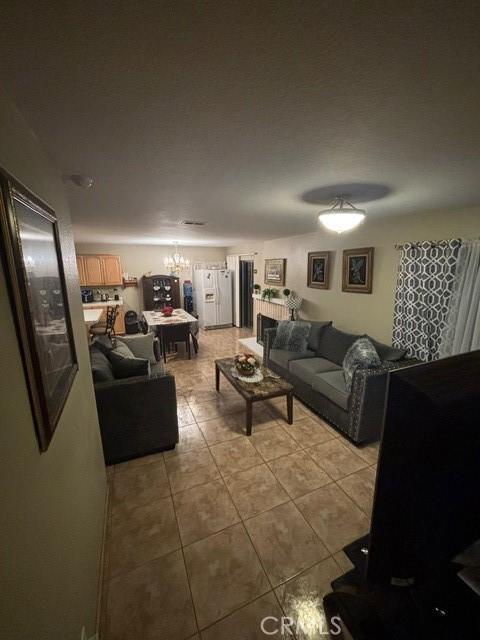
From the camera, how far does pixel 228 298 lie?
6961 millimetres

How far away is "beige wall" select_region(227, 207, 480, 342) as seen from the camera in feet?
8.51

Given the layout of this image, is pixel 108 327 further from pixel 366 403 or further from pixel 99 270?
pixel 366 403

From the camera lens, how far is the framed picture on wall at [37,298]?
2.39ft

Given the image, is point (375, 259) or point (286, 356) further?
point (286, 356)

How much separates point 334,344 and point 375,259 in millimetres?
1227

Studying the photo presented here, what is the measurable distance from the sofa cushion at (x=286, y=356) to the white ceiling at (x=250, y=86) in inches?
98.5

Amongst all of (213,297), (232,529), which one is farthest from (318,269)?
(232,529)

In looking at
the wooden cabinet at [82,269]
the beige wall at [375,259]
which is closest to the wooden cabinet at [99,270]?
the wooden cabinet at [82,269]

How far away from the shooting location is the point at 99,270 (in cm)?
604

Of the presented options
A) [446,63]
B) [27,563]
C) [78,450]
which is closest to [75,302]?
[78,450]

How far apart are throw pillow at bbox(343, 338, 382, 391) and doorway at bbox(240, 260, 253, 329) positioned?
4360mm

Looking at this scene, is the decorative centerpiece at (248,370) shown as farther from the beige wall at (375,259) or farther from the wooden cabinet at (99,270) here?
the wooden cabinet at (99,270)

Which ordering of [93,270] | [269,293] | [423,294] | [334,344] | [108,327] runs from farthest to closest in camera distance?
[93,270] < [269,293] < [108,327] < [334,344] < [423,294]

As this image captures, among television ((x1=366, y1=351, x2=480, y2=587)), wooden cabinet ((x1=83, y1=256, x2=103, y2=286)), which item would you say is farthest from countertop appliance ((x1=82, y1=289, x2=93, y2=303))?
television ((x1=366, y1=351, x2=480, y2=587))
